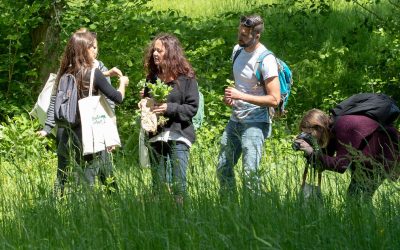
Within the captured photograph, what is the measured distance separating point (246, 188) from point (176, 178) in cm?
50

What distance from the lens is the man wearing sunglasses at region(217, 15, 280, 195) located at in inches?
296

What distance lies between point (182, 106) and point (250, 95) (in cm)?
52

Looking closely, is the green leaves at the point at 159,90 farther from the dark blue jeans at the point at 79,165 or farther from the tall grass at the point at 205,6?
the tall grass at the point at 205,6

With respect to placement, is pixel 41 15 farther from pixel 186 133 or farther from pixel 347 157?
pixel 347 157

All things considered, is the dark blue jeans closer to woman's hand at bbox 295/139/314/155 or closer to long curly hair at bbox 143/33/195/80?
long curly hair at bbox 143/33/195/80

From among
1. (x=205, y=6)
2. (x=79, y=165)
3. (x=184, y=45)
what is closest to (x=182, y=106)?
(x=79, y=165)

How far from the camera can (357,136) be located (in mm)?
6734

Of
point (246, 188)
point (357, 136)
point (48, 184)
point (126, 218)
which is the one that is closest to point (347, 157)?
point (357, 136)

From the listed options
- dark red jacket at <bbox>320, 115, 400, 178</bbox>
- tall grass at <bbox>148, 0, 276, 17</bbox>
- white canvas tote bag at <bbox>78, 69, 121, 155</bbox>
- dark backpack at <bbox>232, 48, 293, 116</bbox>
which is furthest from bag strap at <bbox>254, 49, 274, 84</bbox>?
tall grass at <bbox>148, 0, 276, 17</bbox>

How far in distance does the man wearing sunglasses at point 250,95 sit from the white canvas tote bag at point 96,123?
37.5 inches

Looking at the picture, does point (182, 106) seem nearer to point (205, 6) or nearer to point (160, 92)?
point (160, 92)

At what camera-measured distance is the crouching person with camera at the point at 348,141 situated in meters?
6.63

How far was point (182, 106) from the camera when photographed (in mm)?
7508

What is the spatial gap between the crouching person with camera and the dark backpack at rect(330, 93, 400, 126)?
4cm
